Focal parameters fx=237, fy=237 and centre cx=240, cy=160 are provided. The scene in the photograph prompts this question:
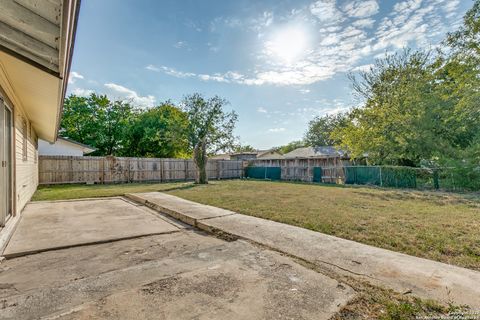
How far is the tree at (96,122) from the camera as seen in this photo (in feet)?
62.7

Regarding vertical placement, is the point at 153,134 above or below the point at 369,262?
above

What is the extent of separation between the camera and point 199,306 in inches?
70.9

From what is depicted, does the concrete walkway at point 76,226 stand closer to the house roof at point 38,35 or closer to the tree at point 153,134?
the house roof at point 38,35

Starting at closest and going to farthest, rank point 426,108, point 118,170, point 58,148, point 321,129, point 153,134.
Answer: point 426,108, point 58,148, point 118,170, point 153,134, point 321,129

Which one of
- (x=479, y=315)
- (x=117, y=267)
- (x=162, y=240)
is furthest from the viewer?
(x=162, y=240)

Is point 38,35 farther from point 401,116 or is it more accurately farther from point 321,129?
point 321,129

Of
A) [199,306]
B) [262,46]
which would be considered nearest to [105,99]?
[262,46]

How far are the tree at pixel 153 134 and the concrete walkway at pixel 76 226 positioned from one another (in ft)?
41.1

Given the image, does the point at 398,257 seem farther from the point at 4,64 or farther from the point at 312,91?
the point at 312,91

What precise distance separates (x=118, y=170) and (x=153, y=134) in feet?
17.9

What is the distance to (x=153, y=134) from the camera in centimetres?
2023

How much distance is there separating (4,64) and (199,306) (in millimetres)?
4059

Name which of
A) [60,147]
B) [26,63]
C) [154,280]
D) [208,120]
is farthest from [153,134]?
[154,280]

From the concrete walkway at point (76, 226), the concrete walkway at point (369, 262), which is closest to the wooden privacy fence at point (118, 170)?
the concrete walkway at point (76, 226)
